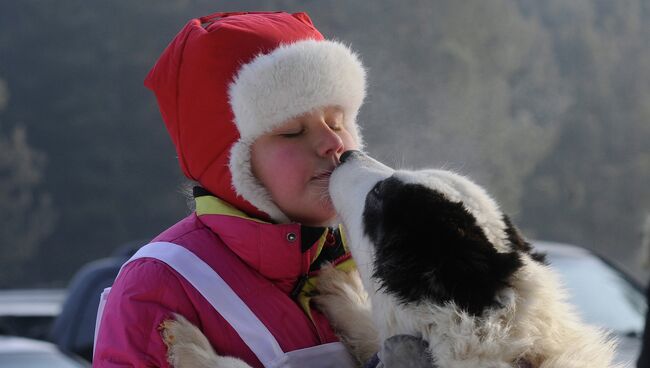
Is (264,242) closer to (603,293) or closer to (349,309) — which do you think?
(349,309)

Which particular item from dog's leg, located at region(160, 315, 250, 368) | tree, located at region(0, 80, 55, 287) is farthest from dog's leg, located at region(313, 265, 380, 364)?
tree, located at region(0, 80, 55, 287)

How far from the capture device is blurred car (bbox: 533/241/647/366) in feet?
22.1

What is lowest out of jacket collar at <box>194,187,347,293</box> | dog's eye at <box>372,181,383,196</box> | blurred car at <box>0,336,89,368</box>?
blurred car at <box>0,336,89,368</box>

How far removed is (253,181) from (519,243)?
66 cm

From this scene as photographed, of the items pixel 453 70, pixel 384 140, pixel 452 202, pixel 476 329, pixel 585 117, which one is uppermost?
pixel 452 202

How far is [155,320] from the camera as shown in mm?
2203

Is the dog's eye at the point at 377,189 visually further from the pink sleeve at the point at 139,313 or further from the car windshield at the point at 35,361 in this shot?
the car windshield at the point at 35,361

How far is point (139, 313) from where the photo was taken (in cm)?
220

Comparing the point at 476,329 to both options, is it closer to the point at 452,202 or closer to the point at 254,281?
the point at 452,202

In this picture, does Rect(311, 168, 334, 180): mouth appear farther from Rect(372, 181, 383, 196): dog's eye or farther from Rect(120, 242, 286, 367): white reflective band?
Rect(120, 242, 286, 367): white reflective band

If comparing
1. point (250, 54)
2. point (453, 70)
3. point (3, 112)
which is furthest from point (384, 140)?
point (3, 112)

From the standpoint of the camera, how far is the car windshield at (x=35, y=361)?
18.0ft

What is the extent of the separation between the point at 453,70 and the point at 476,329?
20.2 meters

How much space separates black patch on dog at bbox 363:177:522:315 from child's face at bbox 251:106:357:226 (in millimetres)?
187
